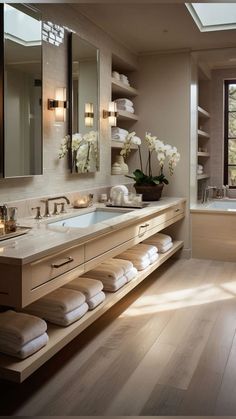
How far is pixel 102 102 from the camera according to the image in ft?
13.4

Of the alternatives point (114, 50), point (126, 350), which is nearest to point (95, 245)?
point (126, 350)

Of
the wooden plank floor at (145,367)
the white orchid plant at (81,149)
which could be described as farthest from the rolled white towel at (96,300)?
the white orchid plant at (81,149)

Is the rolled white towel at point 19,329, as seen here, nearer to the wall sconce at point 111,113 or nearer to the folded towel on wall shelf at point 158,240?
the folded towel on wall shelf at point 158,240

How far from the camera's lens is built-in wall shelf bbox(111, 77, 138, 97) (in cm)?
443

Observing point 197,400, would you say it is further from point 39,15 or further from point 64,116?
point 39,15

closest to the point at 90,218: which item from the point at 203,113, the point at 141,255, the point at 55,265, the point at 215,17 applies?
the point at 141,255

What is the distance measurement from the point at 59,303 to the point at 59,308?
0.03 metres

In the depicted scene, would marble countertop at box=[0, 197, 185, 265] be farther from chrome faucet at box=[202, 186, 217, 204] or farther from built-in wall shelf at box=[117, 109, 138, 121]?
chrome faucet at box=[202, 186, 217, 204]

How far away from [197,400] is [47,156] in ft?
6.58

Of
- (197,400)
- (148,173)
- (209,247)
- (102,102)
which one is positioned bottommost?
(197,400)

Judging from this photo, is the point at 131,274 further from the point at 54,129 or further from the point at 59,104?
the point at 59,104

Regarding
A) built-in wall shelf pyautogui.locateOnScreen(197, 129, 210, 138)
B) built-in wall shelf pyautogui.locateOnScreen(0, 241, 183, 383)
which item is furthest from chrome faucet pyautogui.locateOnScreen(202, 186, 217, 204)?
built-in wall shelf pyautogui.locateOnScreen(0, 241, 183, 383)

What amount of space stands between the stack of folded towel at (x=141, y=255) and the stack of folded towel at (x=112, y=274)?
30cm

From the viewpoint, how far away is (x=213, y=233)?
16.4 feet
